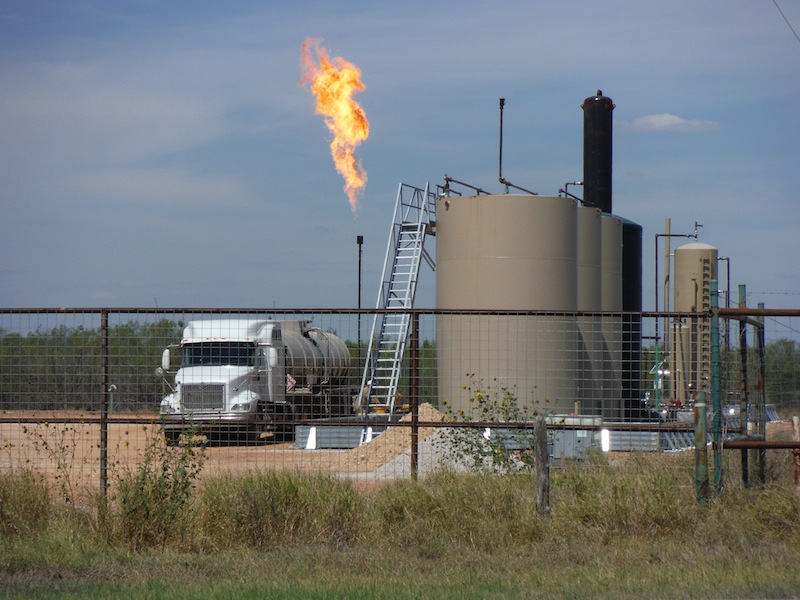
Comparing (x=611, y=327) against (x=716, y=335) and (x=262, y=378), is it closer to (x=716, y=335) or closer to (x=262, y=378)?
(x=262, y=378)

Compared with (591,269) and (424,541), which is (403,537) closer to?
(424,541)

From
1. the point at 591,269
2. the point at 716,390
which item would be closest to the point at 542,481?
the point at 716,390

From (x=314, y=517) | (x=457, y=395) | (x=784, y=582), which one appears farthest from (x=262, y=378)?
(x=784, y=582)

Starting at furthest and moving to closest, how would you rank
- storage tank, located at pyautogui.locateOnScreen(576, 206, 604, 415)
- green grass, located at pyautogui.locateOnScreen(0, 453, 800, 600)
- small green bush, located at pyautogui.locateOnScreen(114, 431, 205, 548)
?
storage tank, located at pyautogui.locateOnScreen(576, 206, 604, 415) < small green bush, located at pyautogui.locateOnScreen(114, 431, 205, 548) < green grass, located at pyautogui.locateOnScreen(0, 453, 800, 600)

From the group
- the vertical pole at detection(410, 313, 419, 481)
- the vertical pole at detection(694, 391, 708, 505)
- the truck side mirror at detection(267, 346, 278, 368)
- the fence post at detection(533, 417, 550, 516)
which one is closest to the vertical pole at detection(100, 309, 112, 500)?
the vertical pole at detection(410, 313, 419, 481)

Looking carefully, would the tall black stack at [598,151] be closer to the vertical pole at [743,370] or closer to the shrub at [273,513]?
the vertical pole at [743,370]

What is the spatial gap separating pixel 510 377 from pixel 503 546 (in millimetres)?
11861

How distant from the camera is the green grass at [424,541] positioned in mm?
8414

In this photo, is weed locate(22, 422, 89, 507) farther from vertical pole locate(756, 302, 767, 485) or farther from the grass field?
vertical pole locate(756, 302, 767, 485)

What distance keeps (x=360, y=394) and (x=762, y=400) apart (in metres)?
10.5

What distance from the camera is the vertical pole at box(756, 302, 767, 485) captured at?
11.5 m

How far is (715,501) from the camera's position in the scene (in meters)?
10.3

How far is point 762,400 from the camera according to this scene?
11.9m

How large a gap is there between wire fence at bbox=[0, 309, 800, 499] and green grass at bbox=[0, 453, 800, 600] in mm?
641
